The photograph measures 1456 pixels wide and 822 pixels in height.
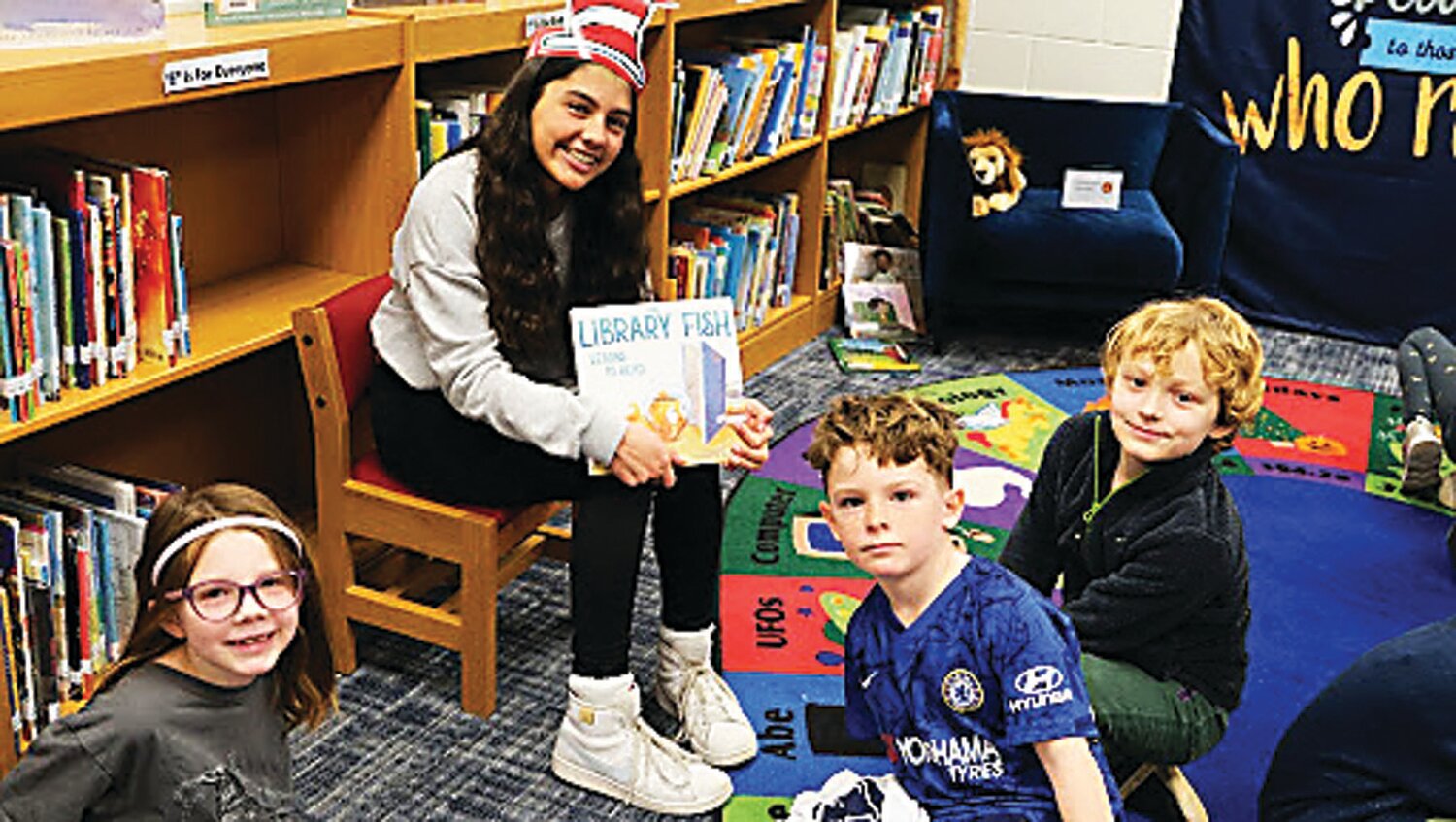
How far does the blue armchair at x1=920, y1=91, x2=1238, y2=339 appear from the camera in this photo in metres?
4.27

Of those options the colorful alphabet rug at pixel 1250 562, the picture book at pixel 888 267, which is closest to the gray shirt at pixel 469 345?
the colorful alphabet rug at pixel 1250 562

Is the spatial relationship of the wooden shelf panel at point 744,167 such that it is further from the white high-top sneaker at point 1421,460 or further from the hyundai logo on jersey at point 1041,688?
the hyundai logo on jersey at point 1041,688

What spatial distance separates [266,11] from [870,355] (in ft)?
7.63

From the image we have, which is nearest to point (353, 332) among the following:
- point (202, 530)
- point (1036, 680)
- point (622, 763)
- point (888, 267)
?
point (622, 763)

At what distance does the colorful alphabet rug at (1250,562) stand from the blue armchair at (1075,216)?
0.27m

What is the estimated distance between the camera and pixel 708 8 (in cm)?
354

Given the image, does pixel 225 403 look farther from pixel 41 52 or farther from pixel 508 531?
pixel 41 52

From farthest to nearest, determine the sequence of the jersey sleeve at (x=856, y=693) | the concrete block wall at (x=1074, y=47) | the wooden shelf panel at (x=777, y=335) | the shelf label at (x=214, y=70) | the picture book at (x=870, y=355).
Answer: the concrete block wall at (x=1074, y=47) → the picture book at (x=870, y=355) → the wooden shelf panel at (x=777, y=335) → the shelf label at (x=214, y=70) → the jersey sleeve at (x=856, y=693)

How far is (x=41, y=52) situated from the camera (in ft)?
6.58

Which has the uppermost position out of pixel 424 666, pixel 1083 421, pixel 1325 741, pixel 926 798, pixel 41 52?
pixel 41 52

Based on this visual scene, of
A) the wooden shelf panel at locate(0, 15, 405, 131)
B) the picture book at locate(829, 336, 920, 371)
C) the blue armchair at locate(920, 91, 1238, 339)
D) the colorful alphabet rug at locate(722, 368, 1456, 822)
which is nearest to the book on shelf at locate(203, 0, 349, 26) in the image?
the wooden shelf panel at locate(0, 15, 405, 131)

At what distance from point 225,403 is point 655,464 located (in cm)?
94

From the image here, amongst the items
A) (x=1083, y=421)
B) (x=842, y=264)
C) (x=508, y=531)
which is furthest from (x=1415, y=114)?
(x=508, y=531)

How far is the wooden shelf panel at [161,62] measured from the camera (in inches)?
75.2
